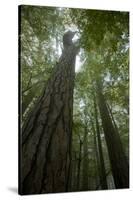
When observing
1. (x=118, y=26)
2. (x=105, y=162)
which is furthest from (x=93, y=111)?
(x=118, y=26)

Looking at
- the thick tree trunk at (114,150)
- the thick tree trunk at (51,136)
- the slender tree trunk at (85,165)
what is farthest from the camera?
the thick tree trunk at (114,150)

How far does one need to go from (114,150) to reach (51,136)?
2.59 feet

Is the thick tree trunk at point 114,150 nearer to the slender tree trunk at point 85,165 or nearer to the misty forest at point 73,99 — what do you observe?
the misty forest at point 73,99

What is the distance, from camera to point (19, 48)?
563 centimetres

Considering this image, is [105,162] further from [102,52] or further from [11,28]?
[11,28]

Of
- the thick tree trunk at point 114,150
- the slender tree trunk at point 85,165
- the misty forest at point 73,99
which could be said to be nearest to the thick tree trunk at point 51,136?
the misty forest at point 73,99

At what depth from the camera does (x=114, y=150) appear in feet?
19.9

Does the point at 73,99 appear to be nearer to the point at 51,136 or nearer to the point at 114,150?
the point at 51,136

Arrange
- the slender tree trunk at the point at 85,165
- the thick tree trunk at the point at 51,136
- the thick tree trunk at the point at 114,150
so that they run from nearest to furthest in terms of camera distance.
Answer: the thick tree trunk at the point at 51,136
the slender tree trunk at the point at 85,165
the thick tree trunk at the point at 114,150

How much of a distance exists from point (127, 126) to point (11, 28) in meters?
1.74

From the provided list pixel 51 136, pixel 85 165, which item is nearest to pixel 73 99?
pixel 51 136

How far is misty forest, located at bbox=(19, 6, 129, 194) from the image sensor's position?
18.6 feet

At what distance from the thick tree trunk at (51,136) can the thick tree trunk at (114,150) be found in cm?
38

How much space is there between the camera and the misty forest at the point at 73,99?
18.6ft
